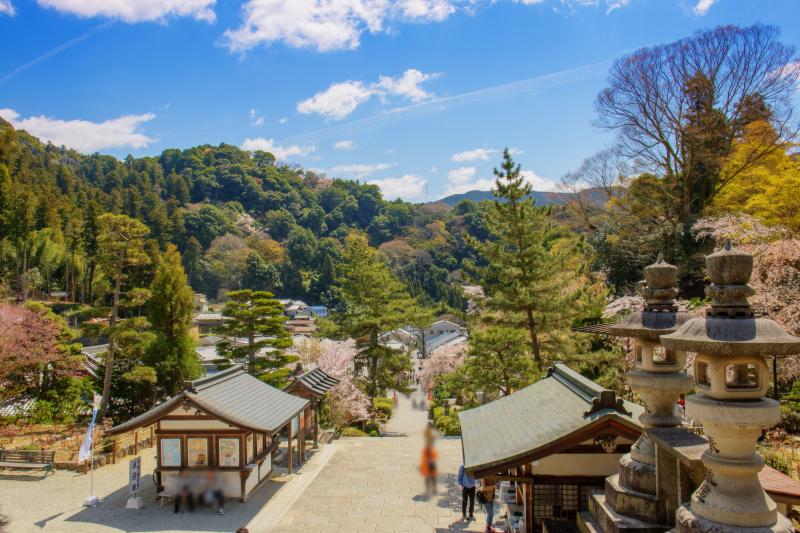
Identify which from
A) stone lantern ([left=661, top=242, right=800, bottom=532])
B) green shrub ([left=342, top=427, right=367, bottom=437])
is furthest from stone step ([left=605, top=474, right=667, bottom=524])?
green shrub ([left=342, top=427, right=367, bottom=437])

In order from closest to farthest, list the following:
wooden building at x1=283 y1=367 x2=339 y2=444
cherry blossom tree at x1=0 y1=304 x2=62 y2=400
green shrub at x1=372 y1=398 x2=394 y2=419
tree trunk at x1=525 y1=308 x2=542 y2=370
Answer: tree trunk at x1=525 y1=308 x2=542 y2=370 < wooden building at x1=283 y1=367 x2=339 y2=444 < cherry blossom tree at x1=0 y1=304 x2=62 y2=400 < green shrub at x1=372 y1=398 x2=394 y2=419

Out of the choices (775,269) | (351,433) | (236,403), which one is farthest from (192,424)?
(775,269)

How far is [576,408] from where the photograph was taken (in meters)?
8.66

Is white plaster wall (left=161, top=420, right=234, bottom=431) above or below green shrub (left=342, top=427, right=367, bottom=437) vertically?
above

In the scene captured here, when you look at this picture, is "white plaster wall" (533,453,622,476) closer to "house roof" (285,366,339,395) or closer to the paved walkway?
the paved walkway

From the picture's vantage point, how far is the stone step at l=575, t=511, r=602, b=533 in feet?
22.8

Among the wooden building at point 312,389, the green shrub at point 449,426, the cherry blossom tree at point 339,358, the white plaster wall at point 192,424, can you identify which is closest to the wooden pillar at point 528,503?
Result: the white plaster wall at point 192,424

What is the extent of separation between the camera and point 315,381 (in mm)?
18156

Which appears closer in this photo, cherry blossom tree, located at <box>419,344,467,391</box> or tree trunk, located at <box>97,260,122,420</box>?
tree trunk, located at <box>97,260,122,420</box>

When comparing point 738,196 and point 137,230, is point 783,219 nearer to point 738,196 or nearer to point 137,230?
point 738,196

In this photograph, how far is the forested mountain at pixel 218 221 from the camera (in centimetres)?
4688

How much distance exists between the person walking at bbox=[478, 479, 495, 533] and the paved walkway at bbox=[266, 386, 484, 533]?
0.67 m

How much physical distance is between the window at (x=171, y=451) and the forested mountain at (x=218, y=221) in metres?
10.1

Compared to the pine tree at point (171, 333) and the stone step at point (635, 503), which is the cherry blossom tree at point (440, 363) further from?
the stone step at point (635, 503)
